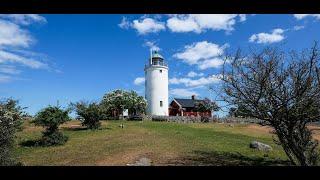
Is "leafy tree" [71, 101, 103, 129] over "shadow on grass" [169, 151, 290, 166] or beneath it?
over

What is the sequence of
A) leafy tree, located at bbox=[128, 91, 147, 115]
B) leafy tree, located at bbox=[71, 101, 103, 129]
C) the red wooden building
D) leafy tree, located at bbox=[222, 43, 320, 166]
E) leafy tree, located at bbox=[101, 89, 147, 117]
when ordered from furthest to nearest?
the red wooden building < leafy tree, located at bbox=[128, 91, 147, 115] < leafy tree, located at bbox=[101, 89, 147, 117] < leafy tree, located at bbox=[71, 101, 103, 129] < leafy tree, located at bbox=[222, 43, 320, 166]

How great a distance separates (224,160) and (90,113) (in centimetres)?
1535

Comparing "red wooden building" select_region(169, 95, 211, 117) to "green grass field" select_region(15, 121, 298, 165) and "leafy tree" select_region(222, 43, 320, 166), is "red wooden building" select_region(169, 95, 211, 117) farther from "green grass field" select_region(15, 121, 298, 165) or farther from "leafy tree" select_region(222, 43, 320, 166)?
"leafy tree" select_region(222, 43, 320, 166)

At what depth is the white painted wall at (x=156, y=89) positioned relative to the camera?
62.3m

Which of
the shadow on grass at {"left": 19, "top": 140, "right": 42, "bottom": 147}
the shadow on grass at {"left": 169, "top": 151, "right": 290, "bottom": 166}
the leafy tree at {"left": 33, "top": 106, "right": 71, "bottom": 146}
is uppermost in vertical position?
the leafy tree at {"left": 33, "top": 106, "right": 71, "bottom": 146}

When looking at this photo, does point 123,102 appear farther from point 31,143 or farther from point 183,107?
point 31,143

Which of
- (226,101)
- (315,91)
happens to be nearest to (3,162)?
(226,101)

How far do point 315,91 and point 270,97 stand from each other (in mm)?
1184

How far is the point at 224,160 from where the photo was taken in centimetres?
1573

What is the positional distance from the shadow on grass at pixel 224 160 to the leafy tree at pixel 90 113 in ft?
42.1

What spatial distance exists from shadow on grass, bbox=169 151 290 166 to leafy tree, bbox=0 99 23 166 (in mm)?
6059

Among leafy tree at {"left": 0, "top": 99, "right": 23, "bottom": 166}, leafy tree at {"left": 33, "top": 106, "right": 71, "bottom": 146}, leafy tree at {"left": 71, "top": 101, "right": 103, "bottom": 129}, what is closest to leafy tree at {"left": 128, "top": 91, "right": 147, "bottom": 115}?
leafy tree at {"left": 71, "top": 101, "right": 103, "bottom": 129}

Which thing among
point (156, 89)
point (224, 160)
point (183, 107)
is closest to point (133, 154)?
point (224, 160)

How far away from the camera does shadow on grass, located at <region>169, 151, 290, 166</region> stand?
1471cm
